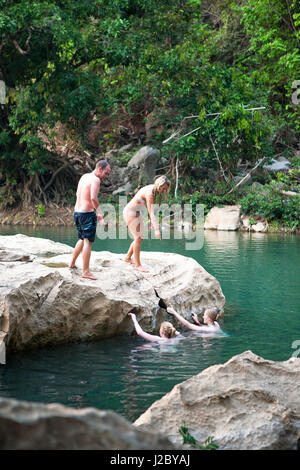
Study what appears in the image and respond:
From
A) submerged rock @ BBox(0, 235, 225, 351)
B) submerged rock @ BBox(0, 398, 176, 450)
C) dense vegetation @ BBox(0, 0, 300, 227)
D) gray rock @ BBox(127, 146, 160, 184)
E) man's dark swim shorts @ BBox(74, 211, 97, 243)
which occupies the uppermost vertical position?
dense vegetation @ BBox(0, 0, 300, 227)

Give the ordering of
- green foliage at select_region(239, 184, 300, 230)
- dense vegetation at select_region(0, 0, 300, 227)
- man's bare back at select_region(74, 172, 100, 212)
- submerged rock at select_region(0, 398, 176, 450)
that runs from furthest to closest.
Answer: green foliage at select_region(239, 184, 300, 230) → dense vegetation at select_region(0, 0, 300, 227) → man's bare back at select_region(74, 172, 100, 212) → submerged rock at select_region(0, 398, 176, 450)

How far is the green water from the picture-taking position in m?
5.09

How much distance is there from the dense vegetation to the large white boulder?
0.75m

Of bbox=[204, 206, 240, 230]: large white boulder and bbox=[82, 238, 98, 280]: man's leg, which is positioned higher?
bbox=[204, 206, 240, 230]: large white boulder

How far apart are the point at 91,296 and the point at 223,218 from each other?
715 inches

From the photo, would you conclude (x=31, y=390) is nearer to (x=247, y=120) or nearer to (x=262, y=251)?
(x=262, y=251)

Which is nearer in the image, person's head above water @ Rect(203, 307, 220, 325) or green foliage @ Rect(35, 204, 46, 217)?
person's head above water @ Rect(203, 307, 220, 325)

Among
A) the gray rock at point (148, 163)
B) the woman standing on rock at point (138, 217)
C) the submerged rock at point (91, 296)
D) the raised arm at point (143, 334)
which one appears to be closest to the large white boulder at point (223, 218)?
the gray rock at point (148, 163)

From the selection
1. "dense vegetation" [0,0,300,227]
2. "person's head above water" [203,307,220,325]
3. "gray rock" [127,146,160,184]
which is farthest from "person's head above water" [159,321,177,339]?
"gray rock" [127,146,160,184]

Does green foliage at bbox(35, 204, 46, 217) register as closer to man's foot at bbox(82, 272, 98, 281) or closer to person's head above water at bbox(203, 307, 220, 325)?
man's foot at bbox(82, 272, 98, 281)

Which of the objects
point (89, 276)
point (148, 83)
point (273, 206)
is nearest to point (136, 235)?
point (89, 276)

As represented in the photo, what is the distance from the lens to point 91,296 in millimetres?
6957

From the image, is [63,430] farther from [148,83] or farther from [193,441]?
[148,83]

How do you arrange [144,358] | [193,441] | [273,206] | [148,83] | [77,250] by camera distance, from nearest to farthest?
[193,441], [144,358], [77,250], [273,206], [148,83]
